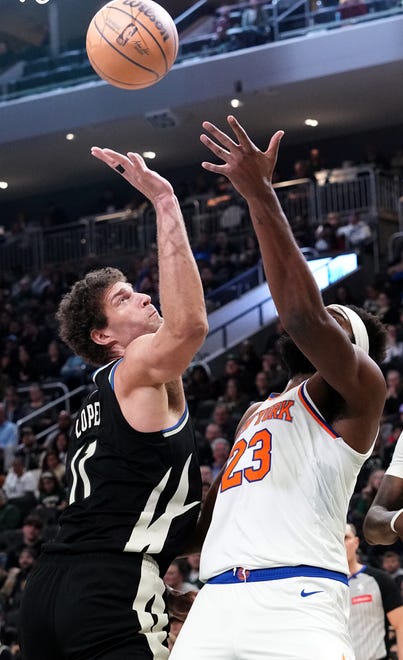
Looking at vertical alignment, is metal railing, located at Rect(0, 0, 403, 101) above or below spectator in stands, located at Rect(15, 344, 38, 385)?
above

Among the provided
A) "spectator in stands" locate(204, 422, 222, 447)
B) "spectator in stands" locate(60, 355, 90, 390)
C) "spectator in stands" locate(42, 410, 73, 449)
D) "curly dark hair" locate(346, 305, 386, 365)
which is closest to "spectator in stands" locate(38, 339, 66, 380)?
"spectator in stands" locate(60, 355, 90, 390)

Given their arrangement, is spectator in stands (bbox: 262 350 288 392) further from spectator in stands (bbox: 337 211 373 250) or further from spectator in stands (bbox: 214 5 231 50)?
spectator in stands (bbox: 214 5 231 50)

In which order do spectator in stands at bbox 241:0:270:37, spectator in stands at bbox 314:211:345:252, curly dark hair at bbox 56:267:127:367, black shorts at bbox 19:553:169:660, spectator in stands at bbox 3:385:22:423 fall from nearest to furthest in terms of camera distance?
1. black shorts at bbox 19:553:169:660
2. curly dark hair at bbox 56:267:127:367
3. spectator in stands at bbox 3:385:22:423
4. spectator in stands at bbox 314:211:345:252
5. spectator in stands at bbox 241:0:270:37

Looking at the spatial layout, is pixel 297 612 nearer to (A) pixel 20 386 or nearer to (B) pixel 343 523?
(B) pixel 343 523

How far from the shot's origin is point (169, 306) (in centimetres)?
372

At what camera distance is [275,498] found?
3.51 metres

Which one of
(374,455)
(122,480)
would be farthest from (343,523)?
(374,455)

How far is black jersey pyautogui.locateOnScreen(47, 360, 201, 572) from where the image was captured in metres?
3.78

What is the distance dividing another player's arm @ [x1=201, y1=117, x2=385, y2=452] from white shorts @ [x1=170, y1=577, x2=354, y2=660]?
0.52m

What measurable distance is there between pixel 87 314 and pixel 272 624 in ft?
4.99

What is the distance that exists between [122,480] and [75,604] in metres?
0.45

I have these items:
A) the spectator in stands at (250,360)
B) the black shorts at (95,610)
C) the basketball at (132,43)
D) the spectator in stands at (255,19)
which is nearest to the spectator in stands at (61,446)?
the spectator in stands at (250,360)

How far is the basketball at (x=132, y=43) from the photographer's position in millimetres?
6145

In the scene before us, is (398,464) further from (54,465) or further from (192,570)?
(54,465)
